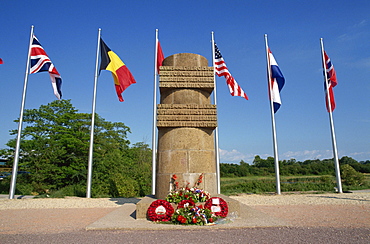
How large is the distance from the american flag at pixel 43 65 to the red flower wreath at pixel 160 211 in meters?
10.7

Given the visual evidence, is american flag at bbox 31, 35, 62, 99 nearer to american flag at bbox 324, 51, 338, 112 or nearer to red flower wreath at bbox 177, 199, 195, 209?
red flower wreath at bbox 177, 199, 195, 209

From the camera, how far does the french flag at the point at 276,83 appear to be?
1523 centimetres

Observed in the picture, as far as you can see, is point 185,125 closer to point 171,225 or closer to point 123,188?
point 171,225

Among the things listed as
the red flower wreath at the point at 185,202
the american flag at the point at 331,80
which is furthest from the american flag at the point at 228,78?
the red flower wreath at the point at 185,202

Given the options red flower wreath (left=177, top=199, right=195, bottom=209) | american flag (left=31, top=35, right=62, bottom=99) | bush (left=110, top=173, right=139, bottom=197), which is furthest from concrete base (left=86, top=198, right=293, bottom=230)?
american flag (left=31, top=35, right=62, bottom=99)

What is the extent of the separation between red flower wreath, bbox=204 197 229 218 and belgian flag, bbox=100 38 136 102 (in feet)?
29.2

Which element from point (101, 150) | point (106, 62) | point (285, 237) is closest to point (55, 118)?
point (101, 150)

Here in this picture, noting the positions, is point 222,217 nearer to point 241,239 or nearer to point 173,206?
point 173,206

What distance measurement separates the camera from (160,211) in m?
6.59

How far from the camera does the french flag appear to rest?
600 inches

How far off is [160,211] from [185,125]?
272 cm

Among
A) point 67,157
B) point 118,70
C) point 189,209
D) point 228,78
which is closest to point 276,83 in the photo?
point 228,78

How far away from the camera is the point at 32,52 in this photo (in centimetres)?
1444

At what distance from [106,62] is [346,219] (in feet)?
43.4
